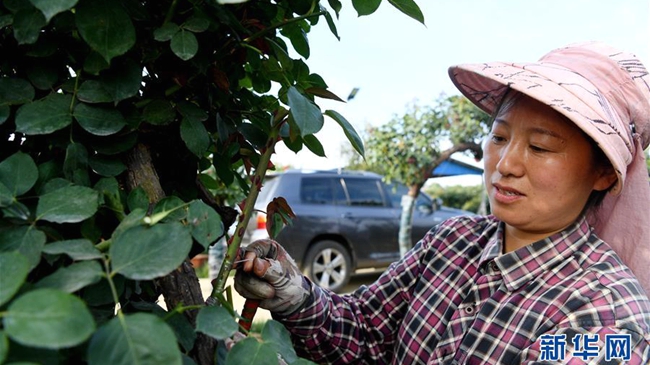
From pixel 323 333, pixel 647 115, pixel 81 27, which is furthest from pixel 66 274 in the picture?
pixel 647 115

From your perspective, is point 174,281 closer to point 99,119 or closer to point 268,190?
point 99,119

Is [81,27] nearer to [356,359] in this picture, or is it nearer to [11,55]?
[11,55]

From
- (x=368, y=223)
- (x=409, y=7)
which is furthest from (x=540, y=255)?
(x=368, y=223)

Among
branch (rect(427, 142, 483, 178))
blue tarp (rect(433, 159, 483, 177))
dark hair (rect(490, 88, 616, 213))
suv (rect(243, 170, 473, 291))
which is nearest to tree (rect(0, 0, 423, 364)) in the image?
dark hair (rect(490, 88, 616, 213))

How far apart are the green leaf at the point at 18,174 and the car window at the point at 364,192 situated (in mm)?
6914

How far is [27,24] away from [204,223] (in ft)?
0.93

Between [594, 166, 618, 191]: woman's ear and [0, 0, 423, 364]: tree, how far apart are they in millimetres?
718

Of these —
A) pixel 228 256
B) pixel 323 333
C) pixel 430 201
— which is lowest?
pixel 430 201

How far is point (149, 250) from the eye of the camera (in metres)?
0.46

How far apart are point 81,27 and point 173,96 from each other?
0.18 meters

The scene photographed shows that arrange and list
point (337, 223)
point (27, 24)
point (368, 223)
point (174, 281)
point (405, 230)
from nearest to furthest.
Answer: point (27, 24) < point (174, 281) < point (405, 230) < point (337, 223) < point (368, 223)

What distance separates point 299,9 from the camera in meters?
0.79

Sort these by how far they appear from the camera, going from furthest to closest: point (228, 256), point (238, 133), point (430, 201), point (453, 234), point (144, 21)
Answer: point (430, 201) < point (453, 234) < point (238, 133) < point (228, 256) < point (144, 21)

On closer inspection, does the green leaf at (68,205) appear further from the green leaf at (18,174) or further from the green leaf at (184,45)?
the green leaf at (184,45)
